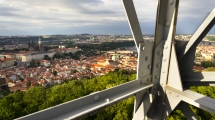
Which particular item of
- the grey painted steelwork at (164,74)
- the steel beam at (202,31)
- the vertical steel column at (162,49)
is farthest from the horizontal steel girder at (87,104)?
the steel beam at (202,31)

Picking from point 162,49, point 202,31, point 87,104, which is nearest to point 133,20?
point 162,49

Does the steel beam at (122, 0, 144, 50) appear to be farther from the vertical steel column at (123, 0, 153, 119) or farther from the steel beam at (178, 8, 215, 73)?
the steel beam at (178, 8, 215, 73)

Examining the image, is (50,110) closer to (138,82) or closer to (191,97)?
(138,82)

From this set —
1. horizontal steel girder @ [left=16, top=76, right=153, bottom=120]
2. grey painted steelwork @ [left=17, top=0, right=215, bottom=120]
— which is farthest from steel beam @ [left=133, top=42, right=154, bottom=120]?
horizontal steel girder @ [left=16, top=76, right=153, bottom=120]

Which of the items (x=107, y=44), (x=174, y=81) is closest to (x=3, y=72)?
(x=107, y=44)

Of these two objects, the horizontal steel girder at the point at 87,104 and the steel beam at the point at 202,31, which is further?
the steel beam at the point at 202,31

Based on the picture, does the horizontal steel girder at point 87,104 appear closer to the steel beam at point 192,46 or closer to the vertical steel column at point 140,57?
the vertical steel column at point 140,57

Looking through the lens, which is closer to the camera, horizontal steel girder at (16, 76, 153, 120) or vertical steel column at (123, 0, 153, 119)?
horizontal steel girder at (16, 76, 153, 120)

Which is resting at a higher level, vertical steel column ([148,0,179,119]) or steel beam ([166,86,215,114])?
vertical steel column ([148,0,179,119])

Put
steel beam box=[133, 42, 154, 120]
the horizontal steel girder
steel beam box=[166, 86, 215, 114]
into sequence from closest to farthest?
1. the horizontal steel girder
2. steel beam box=[166, 86, 215, 114]
3. steel beam box=[133, 42, 154, 120]
